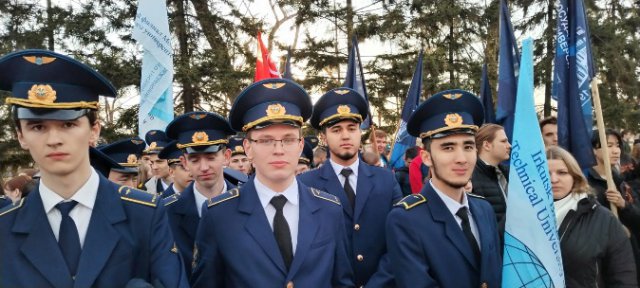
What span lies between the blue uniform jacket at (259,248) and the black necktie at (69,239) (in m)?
0.80

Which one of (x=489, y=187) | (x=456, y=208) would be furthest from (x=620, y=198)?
(x=456, y=208)

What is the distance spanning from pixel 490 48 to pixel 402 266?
20.3m

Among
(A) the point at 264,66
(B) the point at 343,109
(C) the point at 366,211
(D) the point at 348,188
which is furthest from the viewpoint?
(A) the point at 264,66

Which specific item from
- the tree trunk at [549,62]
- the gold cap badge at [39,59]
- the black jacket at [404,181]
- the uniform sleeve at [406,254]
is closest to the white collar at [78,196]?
the gold cap badge at [39,59]

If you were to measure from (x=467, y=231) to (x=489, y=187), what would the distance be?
6.79ft

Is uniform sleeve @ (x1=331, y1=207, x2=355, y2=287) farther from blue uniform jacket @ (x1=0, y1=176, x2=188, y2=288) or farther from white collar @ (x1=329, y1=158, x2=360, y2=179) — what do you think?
white collar @ (x1=329, y1=158, x2=360, y2=179)

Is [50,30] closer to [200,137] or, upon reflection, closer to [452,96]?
[200,137]

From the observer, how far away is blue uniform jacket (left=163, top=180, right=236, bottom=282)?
168 inches

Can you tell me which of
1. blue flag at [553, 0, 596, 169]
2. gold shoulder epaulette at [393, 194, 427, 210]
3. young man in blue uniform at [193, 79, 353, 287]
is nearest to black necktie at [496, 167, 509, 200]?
blue flag at [553, 0, 596, 169]

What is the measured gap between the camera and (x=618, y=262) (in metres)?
3.69

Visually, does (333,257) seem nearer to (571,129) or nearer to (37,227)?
(37,227)

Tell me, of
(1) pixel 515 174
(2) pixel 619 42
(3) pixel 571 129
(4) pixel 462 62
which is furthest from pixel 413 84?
(2) pixel 619 42

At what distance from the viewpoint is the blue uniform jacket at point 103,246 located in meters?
2.33

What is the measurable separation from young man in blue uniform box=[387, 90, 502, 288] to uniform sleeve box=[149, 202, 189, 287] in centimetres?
128
